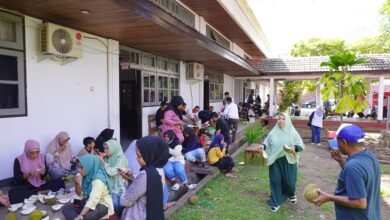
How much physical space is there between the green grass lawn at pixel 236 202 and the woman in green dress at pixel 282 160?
215mm

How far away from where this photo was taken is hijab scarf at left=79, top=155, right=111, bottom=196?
3215 millimetres

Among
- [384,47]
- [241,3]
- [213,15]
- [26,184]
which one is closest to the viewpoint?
[26,184]

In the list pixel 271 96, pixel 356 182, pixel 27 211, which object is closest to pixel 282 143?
pixel 356 182

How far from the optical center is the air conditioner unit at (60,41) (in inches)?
183

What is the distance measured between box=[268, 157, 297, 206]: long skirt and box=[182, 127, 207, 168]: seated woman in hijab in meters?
1.93

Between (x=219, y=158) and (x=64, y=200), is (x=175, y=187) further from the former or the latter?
(x=64, y=200)

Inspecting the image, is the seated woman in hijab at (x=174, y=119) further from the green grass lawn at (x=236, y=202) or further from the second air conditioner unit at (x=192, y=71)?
the second air conditioner unit at (x=192, y=71)

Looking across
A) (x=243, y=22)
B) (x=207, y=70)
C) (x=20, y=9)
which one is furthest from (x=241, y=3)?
(x=20, y=9)

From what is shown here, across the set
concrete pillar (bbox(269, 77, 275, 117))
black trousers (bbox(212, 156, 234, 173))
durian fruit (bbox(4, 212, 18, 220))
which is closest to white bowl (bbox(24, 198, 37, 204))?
durian fruit (bbox(4, 212, 18, 220))

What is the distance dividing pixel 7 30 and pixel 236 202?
440cm

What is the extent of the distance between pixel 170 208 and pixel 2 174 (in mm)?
2484

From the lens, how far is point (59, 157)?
490 cm

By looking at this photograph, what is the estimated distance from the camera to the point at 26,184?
4.26 metres

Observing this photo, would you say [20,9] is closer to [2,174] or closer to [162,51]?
[2,174]
